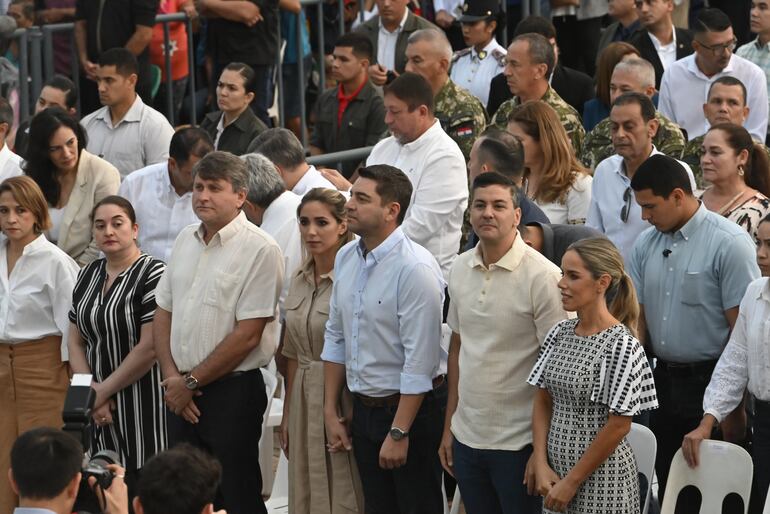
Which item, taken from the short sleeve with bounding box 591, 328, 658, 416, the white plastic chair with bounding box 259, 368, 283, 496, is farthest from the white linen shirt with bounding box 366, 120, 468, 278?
the short sleeve with bounding box 591, 328, 658, 416

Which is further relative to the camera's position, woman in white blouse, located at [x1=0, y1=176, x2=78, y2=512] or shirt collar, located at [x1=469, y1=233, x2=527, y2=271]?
woman in white blouse, located at [x1=0, y1=176, x2=78, y2=512]

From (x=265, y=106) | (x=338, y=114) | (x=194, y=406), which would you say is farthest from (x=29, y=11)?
(x=194, y=406)

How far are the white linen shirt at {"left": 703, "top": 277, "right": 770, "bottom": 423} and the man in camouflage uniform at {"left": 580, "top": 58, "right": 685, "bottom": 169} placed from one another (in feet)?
6.37

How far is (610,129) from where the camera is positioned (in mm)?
8156

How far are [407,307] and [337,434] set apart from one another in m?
0.67

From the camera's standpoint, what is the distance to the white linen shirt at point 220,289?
265 inches

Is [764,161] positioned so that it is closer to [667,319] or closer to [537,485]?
[667,319]

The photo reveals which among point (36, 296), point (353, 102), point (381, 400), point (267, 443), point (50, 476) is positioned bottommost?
point (267, 443)

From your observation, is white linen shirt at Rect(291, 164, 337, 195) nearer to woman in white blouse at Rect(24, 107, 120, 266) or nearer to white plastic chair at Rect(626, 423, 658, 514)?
woman in white blouse at Rect(24, 107, 120, 266)

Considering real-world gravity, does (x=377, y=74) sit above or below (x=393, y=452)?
above

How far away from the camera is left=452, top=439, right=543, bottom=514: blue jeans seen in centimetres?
592

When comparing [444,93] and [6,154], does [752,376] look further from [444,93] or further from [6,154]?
[6,154]

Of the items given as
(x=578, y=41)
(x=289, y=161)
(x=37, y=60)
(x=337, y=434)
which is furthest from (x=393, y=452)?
(x=578, y=41)

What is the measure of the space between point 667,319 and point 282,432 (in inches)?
72.0
